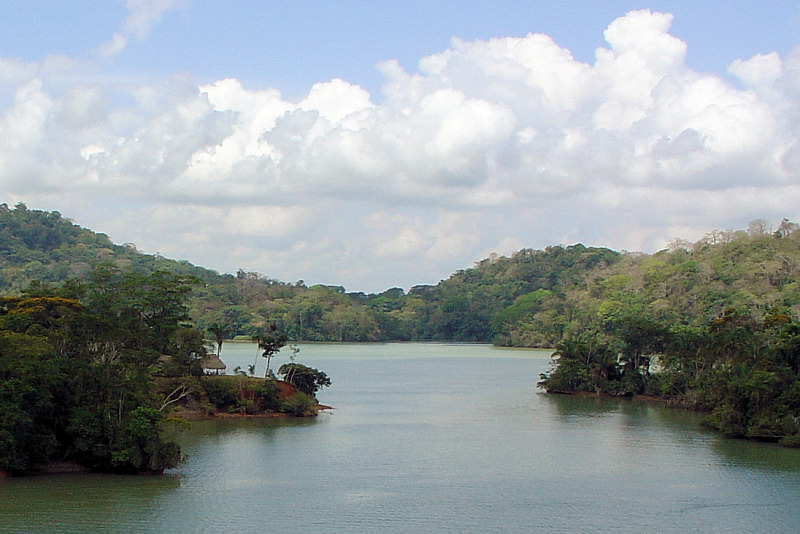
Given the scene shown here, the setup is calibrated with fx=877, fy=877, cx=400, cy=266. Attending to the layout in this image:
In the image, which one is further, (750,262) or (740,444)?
(750,262)

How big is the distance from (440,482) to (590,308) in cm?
8673

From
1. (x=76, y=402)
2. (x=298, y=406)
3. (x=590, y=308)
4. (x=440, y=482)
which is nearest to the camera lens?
(x=76, y=402)

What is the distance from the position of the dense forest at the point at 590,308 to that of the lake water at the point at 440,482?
152 inches

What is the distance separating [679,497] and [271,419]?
2395cm

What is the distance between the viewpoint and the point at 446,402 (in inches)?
2232

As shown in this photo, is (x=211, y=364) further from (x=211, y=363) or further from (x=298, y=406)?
(x=298, y=406)

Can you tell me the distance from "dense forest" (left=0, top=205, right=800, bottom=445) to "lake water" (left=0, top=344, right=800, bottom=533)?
12.7 ft

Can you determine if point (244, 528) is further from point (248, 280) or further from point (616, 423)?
point (248, 280)

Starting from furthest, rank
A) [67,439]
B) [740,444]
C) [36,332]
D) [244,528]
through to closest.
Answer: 1. [740,444]
2. [36,332]
3. [67,439]
4. [244,528]

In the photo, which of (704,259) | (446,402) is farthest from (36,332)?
(704,259)

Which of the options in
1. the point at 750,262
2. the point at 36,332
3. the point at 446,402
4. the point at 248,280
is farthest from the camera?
the point at 248,280

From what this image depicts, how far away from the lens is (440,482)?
1209 inches

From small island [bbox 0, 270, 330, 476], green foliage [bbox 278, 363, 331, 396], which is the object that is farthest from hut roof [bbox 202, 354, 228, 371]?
small island [bbox 0, 270, 330, 476]

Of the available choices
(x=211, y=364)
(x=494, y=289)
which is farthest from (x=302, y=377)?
(x=494, y=289)
